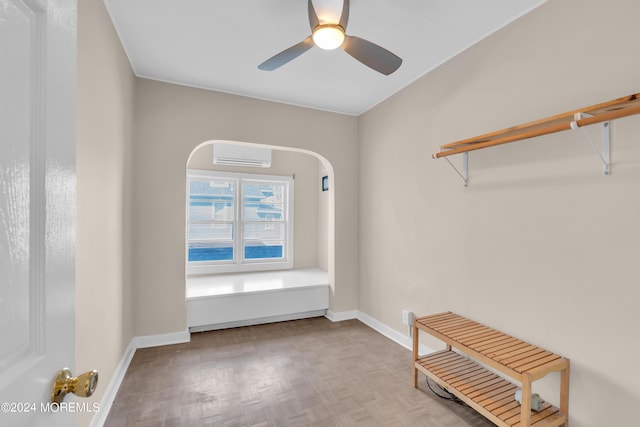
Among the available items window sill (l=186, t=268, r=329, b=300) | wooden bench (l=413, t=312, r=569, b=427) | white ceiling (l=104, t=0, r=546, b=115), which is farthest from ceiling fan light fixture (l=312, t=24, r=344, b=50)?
window sill (l=186, t=268, r=329, b=300)

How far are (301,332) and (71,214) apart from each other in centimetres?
→ 288

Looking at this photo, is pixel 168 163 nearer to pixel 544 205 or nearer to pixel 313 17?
pixel 313 17

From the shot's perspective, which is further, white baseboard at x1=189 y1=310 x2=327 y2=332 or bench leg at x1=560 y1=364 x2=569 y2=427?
white baseboard at x1=189 y1=310 x2=327 y2=332

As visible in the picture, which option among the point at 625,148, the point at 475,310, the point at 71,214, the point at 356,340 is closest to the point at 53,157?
the point at 71,214

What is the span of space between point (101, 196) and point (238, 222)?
273 cm

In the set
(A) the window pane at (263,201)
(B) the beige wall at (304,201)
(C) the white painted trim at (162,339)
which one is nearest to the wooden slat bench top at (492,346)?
(C) the white painted trim at (162,339)

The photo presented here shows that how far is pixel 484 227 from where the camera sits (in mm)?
2156

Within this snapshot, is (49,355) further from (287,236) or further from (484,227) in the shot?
(287,236)

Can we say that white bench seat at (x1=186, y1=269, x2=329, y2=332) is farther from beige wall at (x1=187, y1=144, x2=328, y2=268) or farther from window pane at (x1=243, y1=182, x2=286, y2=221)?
window pane at (x1=243, y1=182, x2=286, y2=221)

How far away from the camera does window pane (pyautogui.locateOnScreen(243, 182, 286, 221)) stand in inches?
184

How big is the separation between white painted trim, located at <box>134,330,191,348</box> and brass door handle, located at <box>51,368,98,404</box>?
102 inches

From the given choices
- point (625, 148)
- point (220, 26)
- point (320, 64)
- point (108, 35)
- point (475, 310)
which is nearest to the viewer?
point (625, 148)

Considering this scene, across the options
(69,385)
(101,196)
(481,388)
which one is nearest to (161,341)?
(101,196)

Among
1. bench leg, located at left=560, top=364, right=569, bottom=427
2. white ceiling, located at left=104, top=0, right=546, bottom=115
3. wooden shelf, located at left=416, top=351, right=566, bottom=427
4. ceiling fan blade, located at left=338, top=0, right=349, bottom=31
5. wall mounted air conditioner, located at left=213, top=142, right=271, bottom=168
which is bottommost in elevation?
wooden shelf, located at left=416, top=351, right=566, bottom=427
